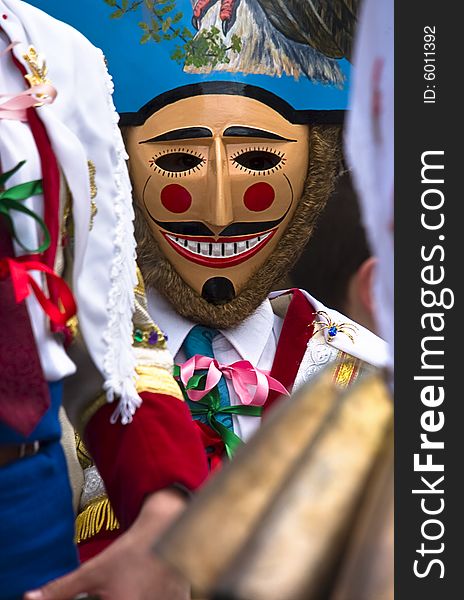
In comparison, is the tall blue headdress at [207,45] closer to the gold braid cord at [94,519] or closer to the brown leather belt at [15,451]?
the gold braid cord at [94,519]

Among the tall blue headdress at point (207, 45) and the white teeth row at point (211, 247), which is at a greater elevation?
the tall blue headdress at point (207, 45)

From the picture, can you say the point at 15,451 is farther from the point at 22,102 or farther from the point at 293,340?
the point at 293,340

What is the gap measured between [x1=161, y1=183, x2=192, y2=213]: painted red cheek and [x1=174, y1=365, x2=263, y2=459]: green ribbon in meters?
0.28

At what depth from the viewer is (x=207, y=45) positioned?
1.72 meters

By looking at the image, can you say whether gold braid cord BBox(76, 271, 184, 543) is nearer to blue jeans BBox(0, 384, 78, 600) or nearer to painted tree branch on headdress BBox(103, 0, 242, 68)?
blue jeans BBox(0, 384, 78, 600)

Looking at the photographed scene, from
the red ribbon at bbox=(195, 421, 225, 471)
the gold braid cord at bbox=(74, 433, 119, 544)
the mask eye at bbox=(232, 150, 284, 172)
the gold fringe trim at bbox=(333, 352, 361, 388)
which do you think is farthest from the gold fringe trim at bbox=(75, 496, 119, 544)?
the mask eye at bbox=(232, 150, 284, 172)

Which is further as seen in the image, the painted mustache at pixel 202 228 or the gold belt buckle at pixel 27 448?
the painted mustache at pixel 202 228

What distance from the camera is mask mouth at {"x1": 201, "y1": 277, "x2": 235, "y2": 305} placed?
Answer: 177cm

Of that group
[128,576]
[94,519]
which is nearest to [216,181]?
[94,519]

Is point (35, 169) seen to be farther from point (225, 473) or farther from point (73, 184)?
point (225, 473)

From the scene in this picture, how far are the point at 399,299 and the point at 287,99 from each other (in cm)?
121

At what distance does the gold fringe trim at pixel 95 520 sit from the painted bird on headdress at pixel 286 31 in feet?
2.56

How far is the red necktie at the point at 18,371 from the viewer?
0.78m

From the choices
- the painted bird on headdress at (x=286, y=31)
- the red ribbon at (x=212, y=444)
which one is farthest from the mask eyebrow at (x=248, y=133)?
the red ribbon at (x=212, y=444)
